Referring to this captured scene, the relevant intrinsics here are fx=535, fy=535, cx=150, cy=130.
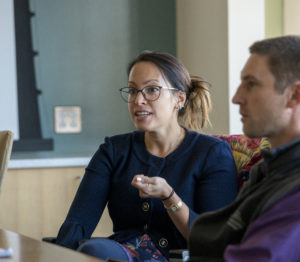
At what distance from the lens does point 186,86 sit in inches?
85.7

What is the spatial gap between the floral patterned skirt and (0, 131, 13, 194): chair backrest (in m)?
0.56

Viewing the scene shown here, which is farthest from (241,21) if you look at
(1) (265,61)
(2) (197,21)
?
(1) (265,61)

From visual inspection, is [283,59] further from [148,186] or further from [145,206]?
[145,206]

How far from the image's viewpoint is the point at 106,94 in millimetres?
3695

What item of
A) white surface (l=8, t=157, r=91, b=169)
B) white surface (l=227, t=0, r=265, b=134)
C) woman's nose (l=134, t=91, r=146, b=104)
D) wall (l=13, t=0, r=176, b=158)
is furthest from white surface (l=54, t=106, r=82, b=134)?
woman's nose (l=134, t=91, r=146, b=104)

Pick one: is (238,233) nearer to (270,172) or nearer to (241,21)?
(270,172)

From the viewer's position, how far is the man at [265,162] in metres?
1.04

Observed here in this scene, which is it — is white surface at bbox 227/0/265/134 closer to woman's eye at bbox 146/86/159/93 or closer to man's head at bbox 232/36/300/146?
woman's eye at bbox 146/86/159/93

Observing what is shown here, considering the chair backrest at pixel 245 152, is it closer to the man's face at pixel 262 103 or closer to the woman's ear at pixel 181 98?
the woman's ear at pixel 181 98

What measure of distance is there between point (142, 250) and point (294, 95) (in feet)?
2.99

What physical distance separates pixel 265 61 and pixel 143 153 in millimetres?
922

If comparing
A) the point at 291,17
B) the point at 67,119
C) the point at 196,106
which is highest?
the point at 291,17

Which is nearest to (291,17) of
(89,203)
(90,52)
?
(90,52)

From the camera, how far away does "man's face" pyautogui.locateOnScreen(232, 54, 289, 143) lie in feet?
3.95
